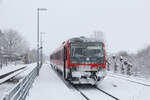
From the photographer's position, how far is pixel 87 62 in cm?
1431

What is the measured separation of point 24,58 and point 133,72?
51.3 meters

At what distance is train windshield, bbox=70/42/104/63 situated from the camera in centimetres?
1442

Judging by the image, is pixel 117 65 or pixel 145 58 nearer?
pixel 145 58

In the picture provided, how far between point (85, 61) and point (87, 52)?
2.15 feet

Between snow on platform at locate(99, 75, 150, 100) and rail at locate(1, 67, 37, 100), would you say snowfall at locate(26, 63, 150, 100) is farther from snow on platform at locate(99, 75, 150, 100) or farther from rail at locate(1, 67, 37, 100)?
rail at locate(1, 67, 37, 100)

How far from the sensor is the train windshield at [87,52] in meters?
14.4

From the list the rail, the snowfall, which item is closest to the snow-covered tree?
the snowfall

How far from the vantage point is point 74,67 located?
46.5 feet

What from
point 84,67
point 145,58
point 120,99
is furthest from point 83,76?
point 145,58

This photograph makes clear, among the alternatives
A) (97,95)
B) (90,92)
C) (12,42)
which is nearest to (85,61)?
(90,92)

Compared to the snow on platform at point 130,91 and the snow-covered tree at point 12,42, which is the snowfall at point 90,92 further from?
the snow-covered tree at point 12,42

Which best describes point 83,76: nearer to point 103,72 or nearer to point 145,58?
point 103,72

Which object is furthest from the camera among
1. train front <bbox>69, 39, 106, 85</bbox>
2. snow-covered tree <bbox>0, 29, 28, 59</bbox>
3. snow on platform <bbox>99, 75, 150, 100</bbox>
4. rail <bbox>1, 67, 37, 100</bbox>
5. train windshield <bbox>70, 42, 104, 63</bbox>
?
snow-covered tree <bbox>0, 29, 28, 59</bbox>

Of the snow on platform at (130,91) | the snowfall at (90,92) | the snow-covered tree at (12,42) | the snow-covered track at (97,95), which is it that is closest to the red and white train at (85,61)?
the snowfall at (90,92)
